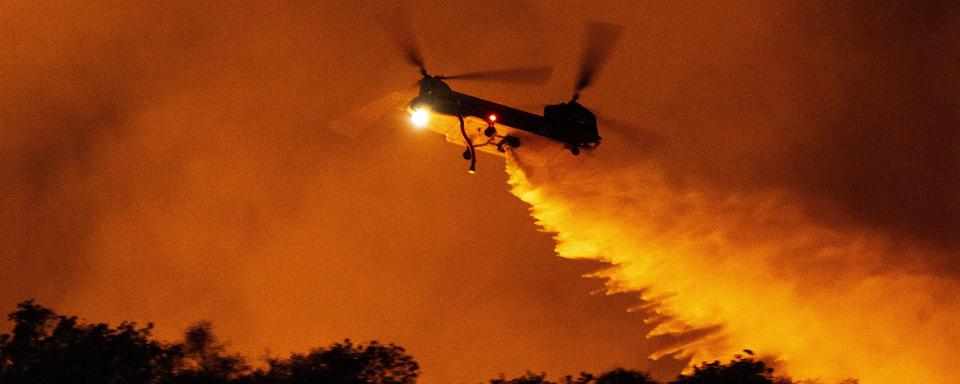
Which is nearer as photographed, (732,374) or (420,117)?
(732,374)

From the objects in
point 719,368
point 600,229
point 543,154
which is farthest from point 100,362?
point 600,229

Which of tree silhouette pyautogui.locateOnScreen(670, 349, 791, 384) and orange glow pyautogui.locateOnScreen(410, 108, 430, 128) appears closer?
tree silhouette pyautogui.locateOnScreen(670, 349, 791, 384)

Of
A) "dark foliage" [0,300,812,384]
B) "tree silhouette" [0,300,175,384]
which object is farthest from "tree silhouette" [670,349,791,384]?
"tree silhouette" [0,300,175,384]

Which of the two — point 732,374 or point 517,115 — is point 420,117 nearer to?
point 517,115

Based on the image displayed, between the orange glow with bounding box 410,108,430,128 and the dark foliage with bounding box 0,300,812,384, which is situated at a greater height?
the orange glow with bounding box 410,108,430,128

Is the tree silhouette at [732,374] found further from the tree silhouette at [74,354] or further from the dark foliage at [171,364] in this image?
the tree silhouette at [74,354]

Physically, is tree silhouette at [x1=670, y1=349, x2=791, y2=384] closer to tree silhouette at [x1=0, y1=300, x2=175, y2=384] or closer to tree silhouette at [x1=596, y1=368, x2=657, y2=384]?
tree silhouette at [x1=596, y1=368, x2=657, y2=384]

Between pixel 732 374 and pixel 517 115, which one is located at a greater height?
pixel 517 115

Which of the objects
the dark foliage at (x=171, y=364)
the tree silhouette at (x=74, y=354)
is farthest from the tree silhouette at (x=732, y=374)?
the tree silhouette at (x=74, y=354)

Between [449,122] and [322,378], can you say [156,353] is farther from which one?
[449,122]

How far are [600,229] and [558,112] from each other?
11.5m

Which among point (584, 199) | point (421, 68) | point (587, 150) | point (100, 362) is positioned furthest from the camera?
point (584, 199)

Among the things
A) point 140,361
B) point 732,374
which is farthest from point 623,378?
point 140,361

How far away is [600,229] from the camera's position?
4916 centimetres
